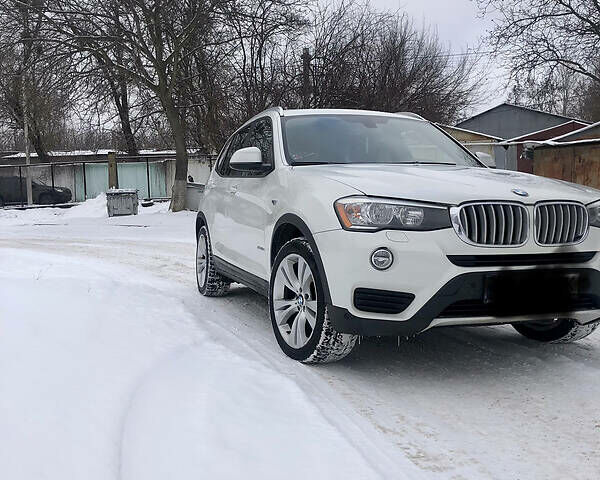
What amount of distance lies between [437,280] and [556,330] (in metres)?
1.47

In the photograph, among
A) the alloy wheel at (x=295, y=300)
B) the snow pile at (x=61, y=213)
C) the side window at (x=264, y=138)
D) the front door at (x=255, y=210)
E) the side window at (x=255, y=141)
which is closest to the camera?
the alloy wheel at (x=295, y=300)

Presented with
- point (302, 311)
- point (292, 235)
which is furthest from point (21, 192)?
point (302, 311)

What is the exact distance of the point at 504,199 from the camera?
3.65m

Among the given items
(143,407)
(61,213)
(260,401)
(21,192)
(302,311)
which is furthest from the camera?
(21,192)

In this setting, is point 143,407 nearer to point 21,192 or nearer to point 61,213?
point 61,213

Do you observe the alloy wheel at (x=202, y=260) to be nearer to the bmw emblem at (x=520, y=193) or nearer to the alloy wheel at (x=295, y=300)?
the alloy wheel at (x=295, y=300)

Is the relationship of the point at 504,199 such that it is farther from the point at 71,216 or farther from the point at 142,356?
the point at 71,216

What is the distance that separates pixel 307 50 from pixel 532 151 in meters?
10.3

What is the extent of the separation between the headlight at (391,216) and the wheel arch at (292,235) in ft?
0.96

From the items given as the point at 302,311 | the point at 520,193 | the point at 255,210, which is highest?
the point at 520,193

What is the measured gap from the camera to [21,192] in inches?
1163

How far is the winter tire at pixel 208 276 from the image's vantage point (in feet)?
20.6

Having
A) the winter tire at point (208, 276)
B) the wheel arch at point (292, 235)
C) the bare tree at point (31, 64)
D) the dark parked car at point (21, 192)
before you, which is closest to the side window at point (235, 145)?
the winter tire at point (208, 276)

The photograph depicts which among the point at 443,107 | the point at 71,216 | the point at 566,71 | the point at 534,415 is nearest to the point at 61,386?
the point at 534,415
